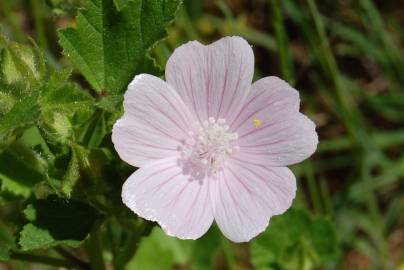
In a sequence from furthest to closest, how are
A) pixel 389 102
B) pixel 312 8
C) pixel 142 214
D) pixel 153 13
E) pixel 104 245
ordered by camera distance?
pixel 389 102 → pixel 312 8 → pixel 104 245 → pixel 153 13 → pixel 142 214

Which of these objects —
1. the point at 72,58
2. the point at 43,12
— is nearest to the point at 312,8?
the point at 72,58

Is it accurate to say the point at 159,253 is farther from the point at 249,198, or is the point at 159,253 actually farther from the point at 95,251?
the point at 249,198

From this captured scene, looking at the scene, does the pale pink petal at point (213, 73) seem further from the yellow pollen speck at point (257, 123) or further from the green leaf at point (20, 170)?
the green leaf at point (20, 170)

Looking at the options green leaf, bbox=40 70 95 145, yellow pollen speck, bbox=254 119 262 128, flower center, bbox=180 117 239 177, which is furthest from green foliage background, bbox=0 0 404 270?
yellow pollen speck, bbox=254 119 262 128

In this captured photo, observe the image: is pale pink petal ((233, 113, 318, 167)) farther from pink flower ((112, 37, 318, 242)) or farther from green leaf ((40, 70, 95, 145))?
green leaf ((40, 70, 95, 145))

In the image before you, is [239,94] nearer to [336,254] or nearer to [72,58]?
[72,58]

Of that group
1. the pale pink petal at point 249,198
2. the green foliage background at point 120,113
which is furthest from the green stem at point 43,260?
the pale pink petal at point 249,198

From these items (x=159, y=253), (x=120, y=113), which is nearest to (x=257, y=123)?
(x=120, y=113)

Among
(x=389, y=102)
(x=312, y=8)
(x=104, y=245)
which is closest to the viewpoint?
(x=104, y=245)
